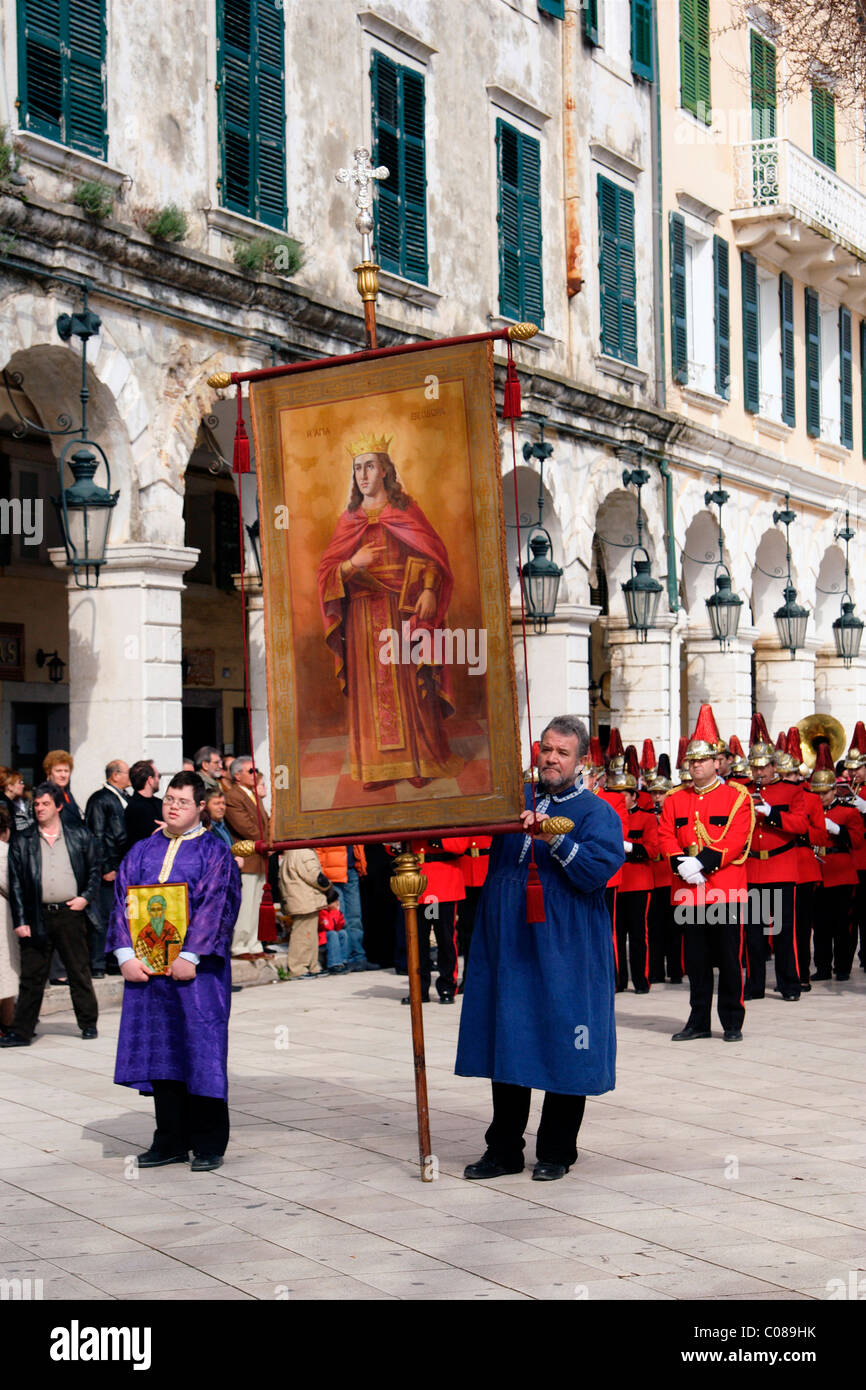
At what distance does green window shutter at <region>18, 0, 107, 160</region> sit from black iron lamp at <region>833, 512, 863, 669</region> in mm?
16567

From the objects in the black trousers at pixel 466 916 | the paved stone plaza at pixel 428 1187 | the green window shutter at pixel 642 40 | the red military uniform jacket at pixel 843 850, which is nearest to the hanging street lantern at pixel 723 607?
the green window shutter at pixel 642 40

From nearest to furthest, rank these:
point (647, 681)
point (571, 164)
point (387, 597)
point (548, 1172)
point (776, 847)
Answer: point (548, 1172) → point (387, 597) → point (776, 847) → point (571, 164) → point (647, 681)

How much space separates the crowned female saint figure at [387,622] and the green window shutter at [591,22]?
52.1 ft

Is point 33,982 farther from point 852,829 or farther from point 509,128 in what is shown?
→ point 509,128

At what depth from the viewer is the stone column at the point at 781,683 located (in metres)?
27.6

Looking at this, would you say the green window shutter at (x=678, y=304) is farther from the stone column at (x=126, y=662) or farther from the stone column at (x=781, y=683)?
the stone column at (x=126, y=662)

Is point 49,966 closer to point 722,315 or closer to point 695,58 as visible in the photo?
point 722,315

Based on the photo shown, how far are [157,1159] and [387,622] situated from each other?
8.35ft

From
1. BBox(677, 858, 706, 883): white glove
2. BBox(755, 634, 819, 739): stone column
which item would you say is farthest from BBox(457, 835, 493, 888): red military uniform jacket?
BBox(755, 634, 819, 739): stone column

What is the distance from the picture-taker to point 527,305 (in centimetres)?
2088

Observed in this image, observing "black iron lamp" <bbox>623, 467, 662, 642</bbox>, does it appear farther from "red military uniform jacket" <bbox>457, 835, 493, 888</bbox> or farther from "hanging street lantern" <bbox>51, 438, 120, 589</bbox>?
"hanging street lantern" <bbox>51, 438, 120, 589</bbox>

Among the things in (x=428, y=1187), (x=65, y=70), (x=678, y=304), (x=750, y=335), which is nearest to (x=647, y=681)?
(x=678, y=304)

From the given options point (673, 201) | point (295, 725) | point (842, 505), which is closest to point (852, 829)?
point (295, 725)

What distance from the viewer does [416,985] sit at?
26.0ft
